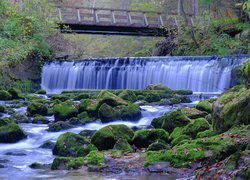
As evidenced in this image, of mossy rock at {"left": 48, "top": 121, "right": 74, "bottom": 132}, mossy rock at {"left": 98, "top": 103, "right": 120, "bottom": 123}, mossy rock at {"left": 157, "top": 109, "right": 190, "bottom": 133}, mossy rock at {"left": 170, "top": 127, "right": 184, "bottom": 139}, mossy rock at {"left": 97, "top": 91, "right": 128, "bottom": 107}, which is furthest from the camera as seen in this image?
mossy rock at {"left": 97, "top": 91, "right": 128, "bottom": 107}

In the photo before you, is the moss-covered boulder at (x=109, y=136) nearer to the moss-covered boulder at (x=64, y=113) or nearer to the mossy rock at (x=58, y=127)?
the mossy rock at (x=58, y=127)

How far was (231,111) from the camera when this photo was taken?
7.81m

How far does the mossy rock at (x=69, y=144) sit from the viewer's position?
28.7 feet

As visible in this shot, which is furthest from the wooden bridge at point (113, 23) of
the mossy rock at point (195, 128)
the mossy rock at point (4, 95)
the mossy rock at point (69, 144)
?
the mossy rock at point (195, 128)

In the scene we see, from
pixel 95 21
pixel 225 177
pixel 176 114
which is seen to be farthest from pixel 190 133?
pixel 95 21

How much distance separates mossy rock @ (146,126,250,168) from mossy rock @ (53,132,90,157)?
5.66 feet

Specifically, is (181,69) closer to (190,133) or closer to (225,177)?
(190,133)

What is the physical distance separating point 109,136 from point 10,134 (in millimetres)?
3039

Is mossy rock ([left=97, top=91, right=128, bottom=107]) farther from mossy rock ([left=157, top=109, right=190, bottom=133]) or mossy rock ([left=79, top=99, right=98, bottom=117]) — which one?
mossy rock ([left=157, top=109, right=190, bottom=133])

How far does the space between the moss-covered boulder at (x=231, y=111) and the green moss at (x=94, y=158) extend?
2.32 meters

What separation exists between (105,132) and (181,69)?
45.0 ft

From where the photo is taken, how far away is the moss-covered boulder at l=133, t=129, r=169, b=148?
9094 millimetres

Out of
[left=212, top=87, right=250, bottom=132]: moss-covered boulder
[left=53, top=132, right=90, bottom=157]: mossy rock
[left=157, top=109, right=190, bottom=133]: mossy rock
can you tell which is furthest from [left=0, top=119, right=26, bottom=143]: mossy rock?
[left=212, top=87, right=250, bottom=132]: moss-covered boulder

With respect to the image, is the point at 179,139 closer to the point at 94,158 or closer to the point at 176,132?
the point at 176,132
